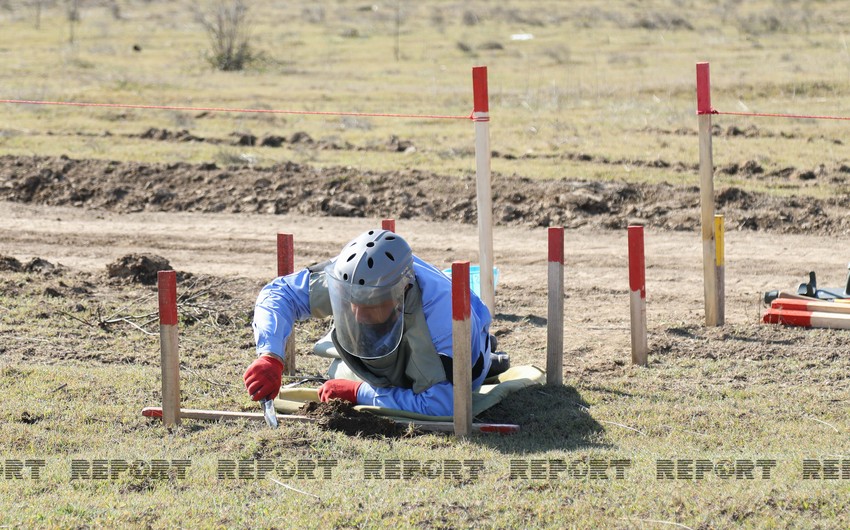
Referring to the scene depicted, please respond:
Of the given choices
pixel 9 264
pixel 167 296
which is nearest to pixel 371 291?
pixel 167 296

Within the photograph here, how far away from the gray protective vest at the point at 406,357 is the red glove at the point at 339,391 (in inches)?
5.1

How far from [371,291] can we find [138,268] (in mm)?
5042

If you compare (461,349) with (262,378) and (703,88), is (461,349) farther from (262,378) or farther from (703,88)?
(703,88)

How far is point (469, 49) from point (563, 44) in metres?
2.94

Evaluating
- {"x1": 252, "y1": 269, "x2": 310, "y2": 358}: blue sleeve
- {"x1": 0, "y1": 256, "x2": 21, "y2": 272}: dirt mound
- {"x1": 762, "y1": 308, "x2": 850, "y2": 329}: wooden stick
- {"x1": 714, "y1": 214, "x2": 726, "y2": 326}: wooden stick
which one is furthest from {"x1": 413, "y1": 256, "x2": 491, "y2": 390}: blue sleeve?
{"x1": 0, "y1": 256, "x2": 21, "y2": 272}: dirt mound

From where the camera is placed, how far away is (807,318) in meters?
8.38

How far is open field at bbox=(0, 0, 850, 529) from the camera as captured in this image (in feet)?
16.9

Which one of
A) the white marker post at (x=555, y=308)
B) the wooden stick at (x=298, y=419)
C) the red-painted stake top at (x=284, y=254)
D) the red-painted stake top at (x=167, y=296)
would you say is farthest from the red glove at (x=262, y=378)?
the white marker post at (x=555, y=308)

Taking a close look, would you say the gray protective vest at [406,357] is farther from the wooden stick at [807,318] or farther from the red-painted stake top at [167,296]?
the wooden stick at [807,318]

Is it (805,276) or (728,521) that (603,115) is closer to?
(805,276)

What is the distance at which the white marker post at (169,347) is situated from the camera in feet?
20.1

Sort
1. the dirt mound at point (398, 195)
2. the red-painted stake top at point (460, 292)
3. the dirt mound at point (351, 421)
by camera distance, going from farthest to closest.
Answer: the dirt mound at point (398, 195), the dirt mound at point (351, 421), the red-painted stake top at point (460, 292)

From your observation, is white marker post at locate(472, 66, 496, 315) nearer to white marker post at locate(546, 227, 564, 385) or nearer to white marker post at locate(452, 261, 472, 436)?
white marker post at locate(546, 227, 564, 385)

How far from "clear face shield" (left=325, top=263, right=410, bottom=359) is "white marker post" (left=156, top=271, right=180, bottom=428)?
2.85ft
